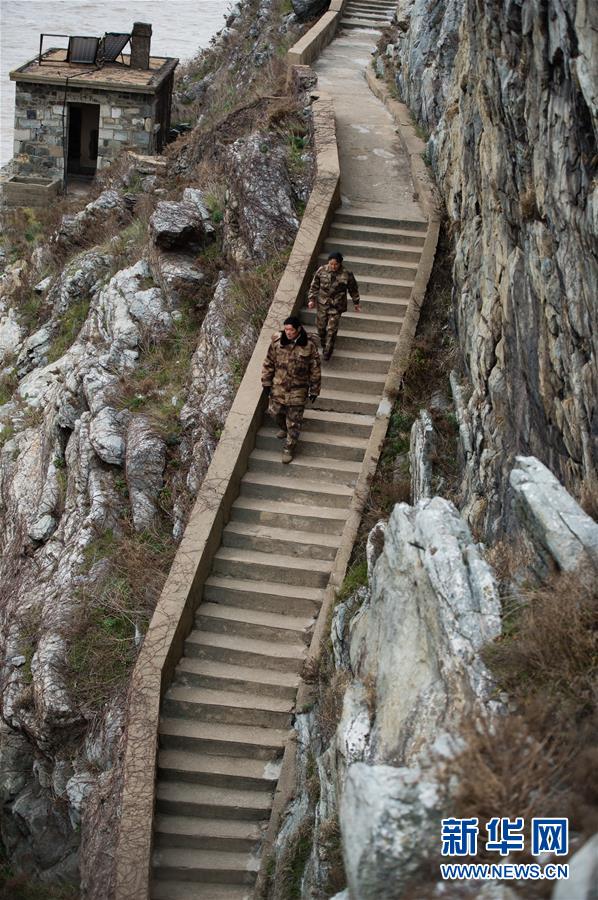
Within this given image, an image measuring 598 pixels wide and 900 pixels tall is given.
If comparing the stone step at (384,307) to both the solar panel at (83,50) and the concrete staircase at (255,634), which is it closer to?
the concrete staircase at (255,634)

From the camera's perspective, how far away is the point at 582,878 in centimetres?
454

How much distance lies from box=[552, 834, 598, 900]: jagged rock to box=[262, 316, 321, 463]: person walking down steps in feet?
25.1

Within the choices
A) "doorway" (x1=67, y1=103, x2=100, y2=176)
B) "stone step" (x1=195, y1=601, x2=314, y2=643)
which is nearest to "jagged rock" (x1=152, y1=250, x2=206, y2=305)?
"stone step" (x1=195, y1=601, x2=314, y2=643)

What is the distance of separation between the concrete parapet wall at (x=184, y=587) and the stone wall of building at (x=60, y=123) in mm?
14344

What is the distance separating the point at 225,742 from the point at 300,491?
3.00 m

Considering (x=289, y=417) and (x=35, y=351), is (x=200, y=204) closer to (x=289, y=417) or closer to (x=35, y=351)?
(x=35, y=351)

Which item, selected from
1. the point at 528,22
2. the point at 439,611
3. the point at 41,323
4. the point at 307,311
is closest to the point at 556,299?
the point at 528,22

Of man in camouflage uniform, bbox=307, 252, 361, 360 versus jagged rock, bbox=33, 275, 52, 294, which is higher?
man in camouflage uniform, bbox=307, 252, 361, 360

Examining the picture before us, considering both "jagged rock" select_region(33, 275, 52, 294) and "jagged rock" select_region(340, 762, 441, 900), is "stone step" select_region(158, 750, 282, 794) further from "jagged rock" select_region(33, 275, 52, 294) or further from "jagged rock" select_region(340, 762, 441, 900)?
"jagged rock" select_region(33, 275, 52, 294)

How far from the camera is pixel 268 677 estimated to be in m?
10.9

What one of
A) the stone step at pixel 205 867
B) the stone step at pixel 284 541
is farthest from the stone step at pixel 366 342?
the stone step at pixel 205 867

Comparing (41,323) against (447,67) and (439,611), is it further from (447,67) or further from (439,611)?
(439,611)

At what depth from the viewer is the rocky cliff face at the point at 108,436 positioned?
11883 millimetres

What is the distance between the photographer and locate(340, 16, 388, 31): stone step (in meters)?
26.8
